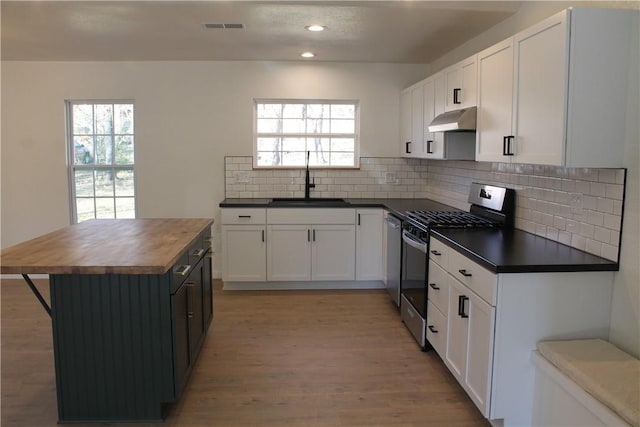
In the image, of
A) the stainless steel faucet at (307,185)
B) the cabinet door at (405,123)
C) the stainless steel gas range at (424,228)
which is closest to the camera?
the stainless steel gas range at (424,228)

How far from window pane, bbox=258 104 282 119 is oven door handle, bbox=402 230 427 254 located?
227 cm

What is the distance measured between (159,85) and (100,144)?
3.05 ft

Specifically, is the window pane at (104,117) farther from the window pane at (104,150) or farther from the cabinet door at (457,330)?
the cabinet door at (457,330)

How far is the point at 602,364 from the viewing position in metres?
2.10

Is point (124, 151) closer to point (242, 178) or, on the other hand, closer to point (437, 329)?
point (242, 178)

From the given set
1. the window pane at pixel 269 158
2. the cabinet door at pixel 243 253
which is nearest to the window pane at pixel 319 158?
the window pane at pixel 269 158

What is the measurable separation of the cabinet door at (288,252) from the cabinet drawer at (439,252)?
1833 millimetres

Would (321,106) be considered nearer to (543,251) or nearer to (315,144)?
(315,144)

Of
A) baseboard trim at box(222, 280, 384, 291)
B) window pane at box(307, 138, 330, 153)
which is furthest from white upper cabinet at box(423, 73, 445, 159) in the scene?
baseboard trim at box(222, 280, 384, 291)

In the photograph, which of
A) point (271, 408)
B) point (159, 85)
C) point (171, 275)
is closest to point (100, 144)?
point (159, 85)

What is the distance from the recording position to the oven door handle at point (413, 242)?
3391 mm

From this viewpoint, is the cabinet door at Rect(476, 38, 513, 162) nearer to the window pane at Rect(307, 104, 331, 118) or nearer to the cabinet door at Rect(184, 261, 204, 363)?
the cabinet door at Rect(184, 261, 204, 363)

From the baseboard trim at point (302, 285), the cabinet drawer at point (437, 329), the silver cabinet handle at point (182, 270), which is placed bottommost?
the baseboard trim at point (302, 285)

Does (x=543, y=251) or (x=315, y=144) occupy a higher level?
(x=315, y=144)
